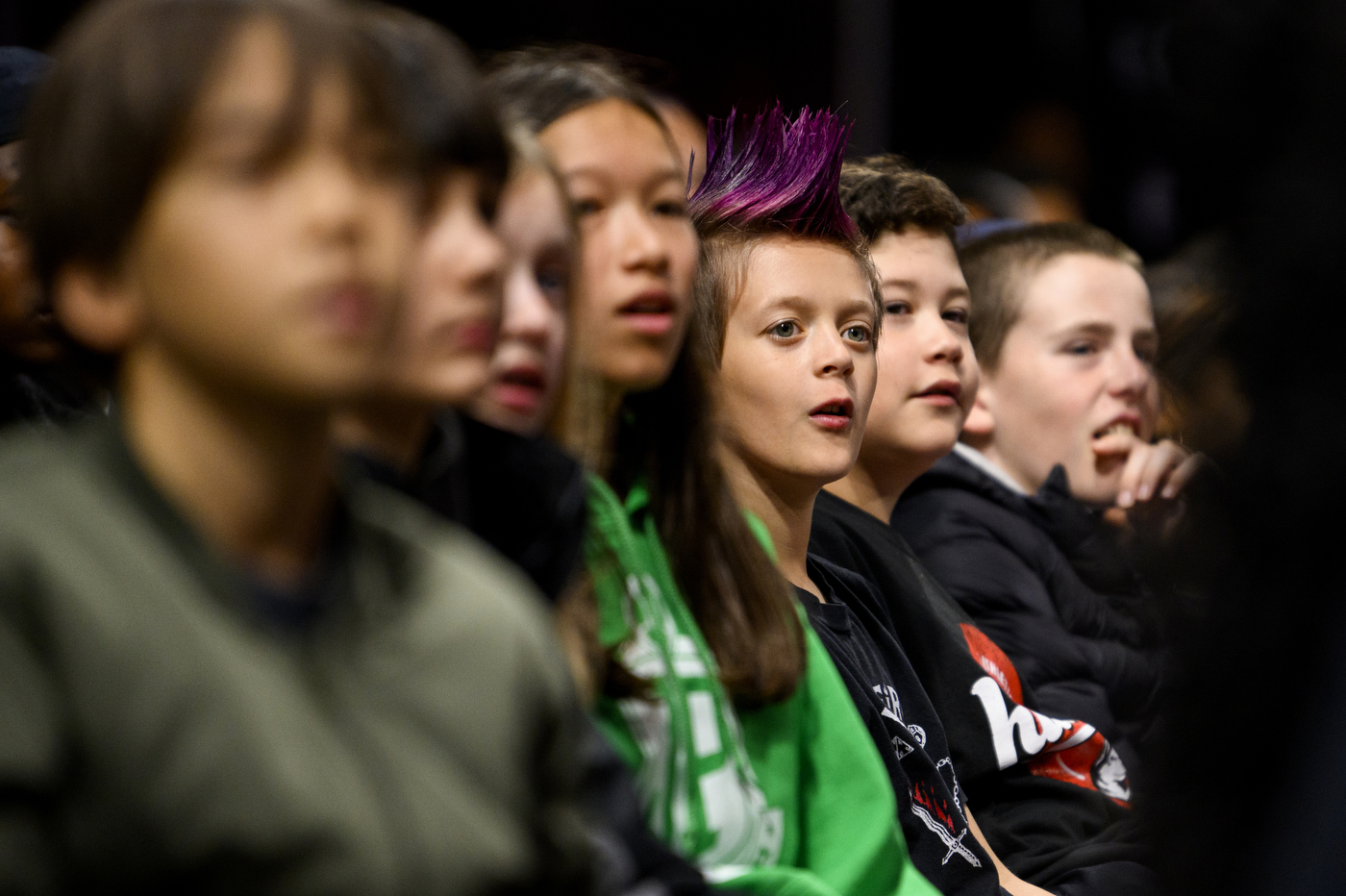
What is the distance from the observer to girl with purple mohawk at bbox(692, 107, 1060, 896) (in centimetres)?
150

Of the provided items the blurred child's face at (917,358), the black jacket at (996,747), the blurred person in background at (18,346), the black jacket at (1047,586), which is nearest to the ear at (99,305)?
the blurred person in background at (18,346)

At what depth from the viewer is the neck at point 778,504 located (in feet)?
4.99

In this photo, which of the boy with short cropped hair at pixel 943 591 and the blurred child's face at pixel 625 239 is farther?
the boy with short cropped hair at pixel 943 591

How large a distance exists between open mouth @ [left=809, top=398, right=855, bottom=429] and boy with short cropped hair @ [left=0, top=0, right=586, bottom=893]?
2.68 feet

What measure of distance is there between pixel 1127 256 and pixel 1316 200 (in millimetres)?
1639

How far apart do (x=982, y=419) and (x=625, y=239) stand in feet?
4.80

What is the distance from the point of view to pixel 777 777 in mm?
1185

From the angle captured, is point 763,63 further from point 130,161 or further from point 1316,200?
point 130,161

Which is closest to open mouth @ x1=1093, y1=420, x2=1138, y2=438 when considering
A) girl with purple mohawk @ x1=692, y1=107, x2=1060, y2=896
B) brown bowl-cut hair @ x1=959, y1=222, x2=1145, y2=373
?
brown bowl-cut hair @ x1=959, y1=222, x2=1145, y2=373

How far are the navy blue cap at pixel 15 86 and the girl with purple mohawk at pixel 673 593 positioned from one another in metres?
0.52

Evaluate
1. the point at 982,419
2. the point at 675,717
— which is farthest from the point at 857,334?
the point at 982,419

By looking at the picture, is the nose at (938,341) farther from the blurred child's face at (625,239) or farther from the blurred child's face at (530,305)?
the blurred child's face at (530,305)

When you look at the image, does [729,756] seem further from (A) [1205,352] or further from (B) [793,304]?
(B) [793,304]

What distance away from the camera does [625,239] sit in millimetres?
1058
